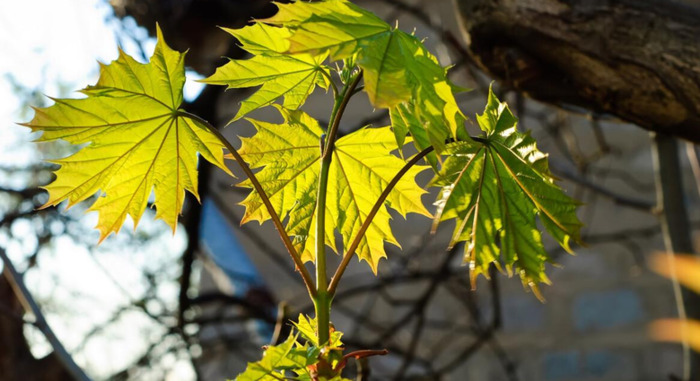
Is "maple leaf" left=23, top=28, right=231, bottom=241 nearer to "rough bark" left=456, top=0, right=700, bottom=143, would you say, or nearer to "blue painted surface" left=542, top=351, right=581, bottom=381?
"rough bark" left=456, top=0, right=700, bottom=143

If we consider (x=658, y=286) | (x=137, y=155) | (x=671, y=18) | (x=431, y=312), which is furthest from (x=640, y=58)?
(x=431, y=312)

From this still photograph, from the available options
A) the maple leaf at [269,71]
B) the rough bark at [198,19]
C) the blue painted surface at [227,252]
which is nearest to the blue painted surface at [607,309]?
the blue painted surface at [227,252]

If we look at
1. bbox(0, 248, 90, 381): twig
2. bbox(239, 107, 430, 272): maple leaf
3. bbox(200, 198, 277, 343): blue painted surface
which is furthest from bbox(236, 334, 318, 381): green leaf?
bbox(200, 198, 277, 343): blue painted surface

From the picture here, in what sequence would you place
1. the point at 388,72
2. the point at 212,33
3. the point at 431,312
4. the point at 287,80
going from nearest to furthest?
the point at 388,72 → the point at 287,80 → the point at 212,33 → the point at 431,312

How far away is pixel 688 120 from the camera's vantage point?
0.97 metres

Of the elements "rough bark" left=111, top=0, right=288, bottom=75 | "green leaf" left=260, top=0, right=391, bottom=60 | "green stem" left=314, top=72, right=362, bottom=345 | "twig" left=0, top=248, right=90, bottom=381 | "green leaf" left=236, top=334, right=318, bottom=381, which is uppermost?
"green leaf" left=260, top=0, right=391, bottom=60

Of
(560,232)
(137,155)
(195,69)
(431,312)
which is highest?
(137,155)

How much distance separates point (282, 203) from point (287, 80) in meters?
0.10

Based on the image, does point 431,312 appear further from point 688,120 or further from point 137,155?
point 137,155

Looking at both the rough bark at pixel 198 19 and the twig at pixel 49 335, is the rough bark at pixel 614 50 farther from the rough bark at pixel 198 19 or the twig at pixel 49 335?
the rough bark at pixel 198 19

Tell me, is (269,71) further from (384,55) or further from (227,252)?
(227,252)

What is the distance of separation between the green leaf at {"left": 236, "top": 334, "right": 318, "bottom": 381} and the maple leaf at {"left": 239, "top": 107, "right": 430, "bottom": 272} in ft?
0.47

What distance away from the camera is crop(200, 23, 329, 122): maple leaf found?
59 cm

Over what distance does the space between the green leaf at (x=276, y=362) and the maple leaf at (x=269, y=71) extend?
0.20 meters
